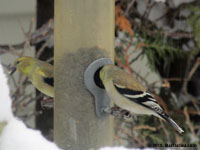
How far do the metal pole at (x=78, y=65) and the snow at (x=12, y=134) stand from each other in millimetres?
1017

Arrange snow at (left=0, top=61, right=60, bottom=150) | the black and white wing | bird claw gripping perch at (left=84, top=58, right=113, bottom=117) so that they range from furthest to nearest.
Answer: bird claw gripping perch at (left=84, top=58, right=113, bottom=117) < the black and white wing < snow at (left=0, top=61, right=60, bottom=150)

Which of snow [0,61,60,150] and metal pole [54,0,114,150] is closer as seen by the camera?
snow [0,61,60,150]

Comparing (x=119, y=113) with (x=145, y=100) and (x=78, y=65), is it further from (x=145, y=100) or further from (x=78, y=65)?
(x=78, y=65)

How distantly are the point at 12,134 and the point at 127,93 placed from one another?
1.05 metres

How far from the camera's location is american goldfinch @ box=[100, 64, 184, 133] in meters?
1.36

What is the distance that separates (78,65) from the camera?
4.83 feet

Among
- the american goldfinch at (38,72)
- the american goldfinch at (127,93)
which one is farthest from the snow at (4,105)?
the american goldfinch at (38,72)

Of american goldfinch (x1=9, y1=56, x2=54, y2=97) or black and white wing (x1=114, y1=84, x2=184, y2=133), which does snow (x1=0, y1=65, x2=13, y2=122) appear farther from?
american goldfinch (x1=9, y1=56, x2=54, y2=97)

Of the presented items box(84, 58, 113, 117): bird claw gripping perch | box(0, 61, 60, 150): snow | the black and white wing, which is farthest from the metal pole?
box(0, 61, 60, 150): snow

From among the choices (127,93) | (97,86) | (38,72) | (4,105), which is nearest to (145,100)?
(127,93)

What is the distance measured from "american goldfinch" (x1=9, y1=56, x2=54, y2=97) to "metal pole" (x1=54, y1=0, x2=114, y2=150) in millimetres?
64

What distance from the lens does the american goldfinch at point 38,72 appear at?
152 centimetres

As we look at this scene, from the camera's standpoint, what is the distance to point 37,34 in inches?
86.5

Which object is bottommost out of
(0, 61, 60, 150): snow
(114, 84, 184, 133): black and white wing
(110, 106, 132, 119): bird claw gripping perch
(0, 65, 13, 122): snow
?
(110, 106, 132, 119): bird claw gripping perch
